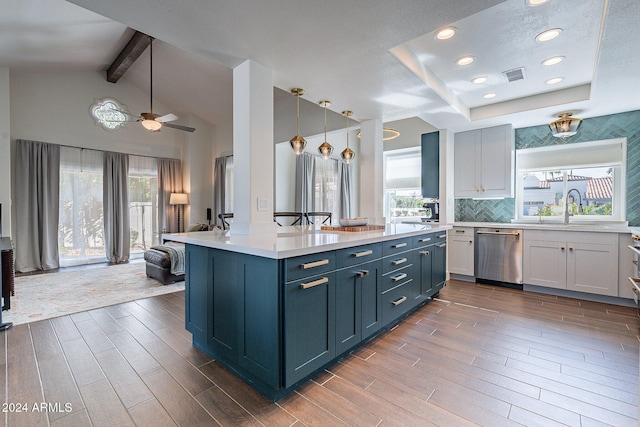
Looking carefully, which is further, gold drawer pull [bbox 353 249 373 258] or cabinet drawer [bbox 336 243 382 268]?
gold drawer pull [bbox 353 249 373 258]

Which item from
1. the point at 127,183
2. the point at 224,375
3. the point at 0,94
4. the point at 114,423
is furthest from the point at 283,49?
the point at 127,183

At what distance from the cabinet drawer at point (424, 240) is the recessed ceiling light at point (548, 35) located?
2.02m

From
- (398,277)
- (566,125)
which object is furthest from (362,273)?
(566,125)

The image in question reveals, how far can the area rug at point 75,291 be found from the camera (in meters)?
3.23

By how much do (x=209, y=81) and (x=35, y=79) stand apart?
10.3 feet

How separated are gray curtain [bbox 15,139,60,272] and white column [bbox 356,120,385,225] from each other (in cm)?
605

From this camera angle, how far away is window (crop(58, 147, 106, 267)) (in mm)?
5922

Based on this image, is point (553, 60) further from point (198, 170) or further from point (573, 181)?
point (198, 170)

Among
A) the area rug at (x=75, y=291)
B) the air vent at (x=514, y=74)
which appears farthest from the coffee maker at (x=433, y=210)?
the area rug at (x=75, y=291)

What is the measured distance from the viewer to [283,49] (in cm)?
229

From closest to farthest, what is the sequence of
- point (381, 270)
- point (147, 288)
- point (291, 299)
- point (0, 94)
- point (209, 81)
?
point (291, 299), point (381, 270), point (147, 288), point (0, 94), point (209, 81)

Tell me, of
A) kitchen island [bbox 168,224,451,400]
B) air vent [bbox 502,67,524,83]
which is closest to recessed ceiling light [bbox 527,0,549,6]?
air vent [bbox 502,67,524,83]

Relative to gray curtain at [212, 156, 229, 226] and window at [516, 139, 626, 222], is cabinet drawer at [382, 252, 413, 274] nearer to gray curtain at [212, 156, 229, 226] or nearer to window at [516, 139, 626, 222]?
window at [516, 139, 626, 222]

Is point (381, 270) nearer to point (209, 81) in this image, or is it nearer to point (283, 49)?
point (283, 49)
